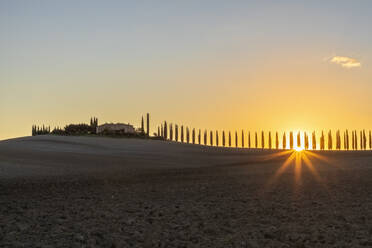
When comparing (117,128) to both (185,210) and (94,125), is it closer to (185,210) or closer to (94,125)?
(94,125)

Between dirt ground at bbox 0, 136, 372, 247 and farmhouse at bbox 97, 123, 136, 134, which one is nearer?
dirt ground at bbox 0, 136, 372, 247

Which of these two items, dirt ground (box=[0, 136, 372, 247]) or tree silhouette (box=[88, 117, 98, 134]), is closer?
dirt ground (box=[0, 136, 372, 247])

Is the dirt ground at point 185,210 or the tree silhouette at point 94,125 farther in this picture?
the tree silhouette at point 94,125

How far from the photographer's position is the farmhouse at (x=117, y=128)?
54.5 meters

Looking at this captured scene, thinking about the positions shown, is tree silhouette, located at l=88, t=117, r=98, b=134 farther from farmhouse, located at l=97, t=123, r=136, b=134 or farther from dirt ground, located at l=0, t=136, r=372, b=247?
dirt ground, located at l=0, t=136, r=372, b=247

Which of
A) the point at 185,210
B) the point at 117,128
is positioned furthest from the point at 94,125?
the point at 185,210

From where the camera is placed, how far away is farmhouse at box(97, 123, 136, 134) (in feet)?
179

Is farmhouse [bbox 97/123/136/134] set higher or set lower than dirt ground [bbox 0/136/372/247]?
higher

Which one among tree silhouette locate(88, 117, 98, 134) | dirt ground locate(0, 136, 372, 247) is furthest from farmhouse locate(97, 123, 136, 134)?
dirt ground locate(0, 136, 372, 247)

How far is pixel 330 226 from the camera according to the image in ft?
31.7

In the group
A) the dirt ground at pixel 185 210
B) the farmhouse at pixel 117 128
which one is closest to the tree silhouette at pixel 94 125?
the farmhouse at pixel 117 128

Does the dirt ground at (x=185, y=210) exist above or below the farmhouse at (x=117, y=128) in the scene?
below

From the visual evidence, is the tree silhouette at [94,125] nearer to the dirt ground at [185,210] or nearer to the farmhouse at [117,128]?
the farmhouse at [117,128]

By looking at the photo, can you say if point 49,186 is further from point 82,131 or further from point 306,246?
point 82,131
